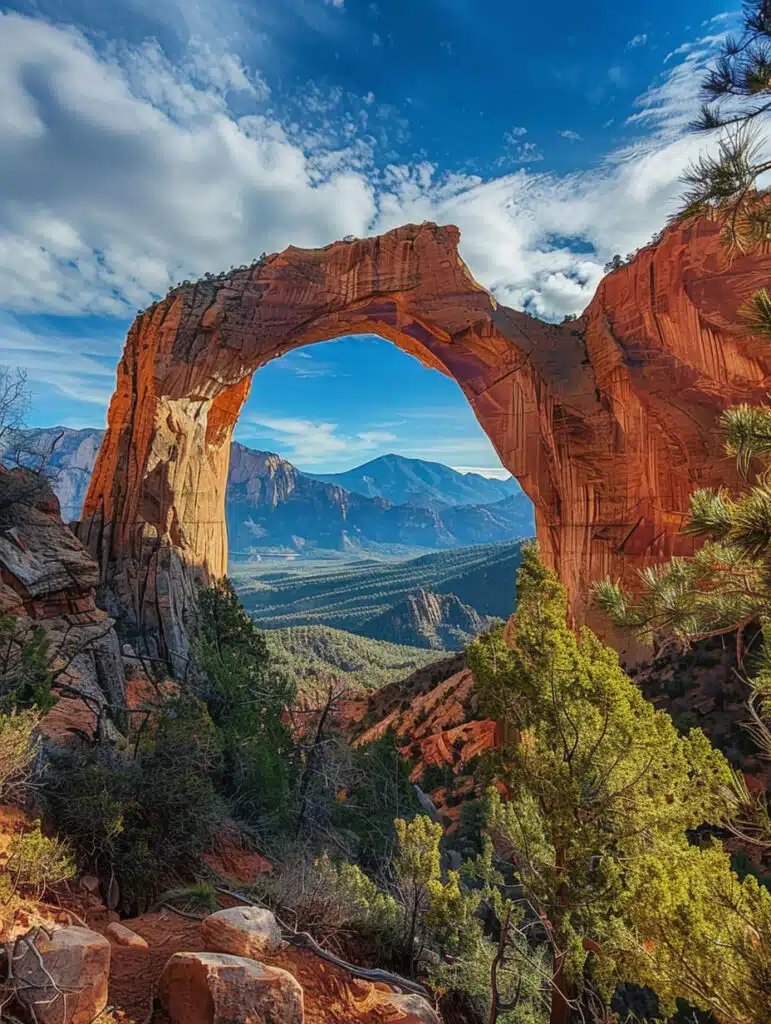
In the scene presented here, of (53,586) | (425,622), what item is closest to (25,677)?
(53,586)

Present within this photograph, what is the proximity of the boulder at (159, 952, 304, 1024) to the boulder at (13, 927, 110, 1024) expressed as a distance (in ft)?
1.25

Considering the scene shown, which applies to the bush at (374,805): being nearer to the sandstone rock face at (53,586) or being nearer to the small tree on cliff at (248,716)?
the small tree on cliff at (248,716)

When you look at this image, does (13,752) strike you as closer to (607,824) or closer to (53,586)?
(607,824)

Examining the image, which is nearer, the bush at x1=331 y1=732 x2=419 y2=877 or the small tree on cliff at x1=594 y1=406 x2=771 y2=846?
the small tree on cliff at x1=594 y1=406 x2=771 y2=846

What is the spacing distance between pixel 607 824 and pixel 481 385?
18.0 m

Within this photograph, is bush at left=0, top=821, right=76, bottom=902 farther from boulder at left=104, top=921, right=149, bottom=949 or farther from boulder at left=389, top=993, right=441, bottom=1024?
boulder at left=389, top=993, right=441, bottom=1024

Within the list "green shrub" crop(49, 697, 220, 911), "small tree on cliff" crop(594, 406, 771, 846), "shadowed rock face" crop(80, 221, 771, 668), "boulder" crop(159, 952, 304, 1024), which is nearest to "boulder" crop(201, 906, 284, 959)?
"boulder" crop(159, 952, 304, 1024)

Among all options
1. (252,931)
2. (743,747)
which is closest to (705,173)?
(252,931)

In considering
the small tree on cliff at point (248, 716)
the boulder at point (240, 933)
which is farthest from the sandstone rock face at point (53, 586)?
the boulder at point (240, 933)

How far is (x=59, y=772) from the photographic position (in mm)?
4793

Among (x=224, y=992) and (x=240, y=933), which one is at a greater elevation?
(x=224, y=992)

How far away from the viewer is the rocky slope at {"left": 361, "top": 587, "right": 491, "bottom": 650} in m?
65.1

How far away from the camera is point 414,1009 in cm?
351

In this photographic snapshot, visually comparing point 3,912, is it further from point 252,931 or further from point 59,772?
point 59,772
